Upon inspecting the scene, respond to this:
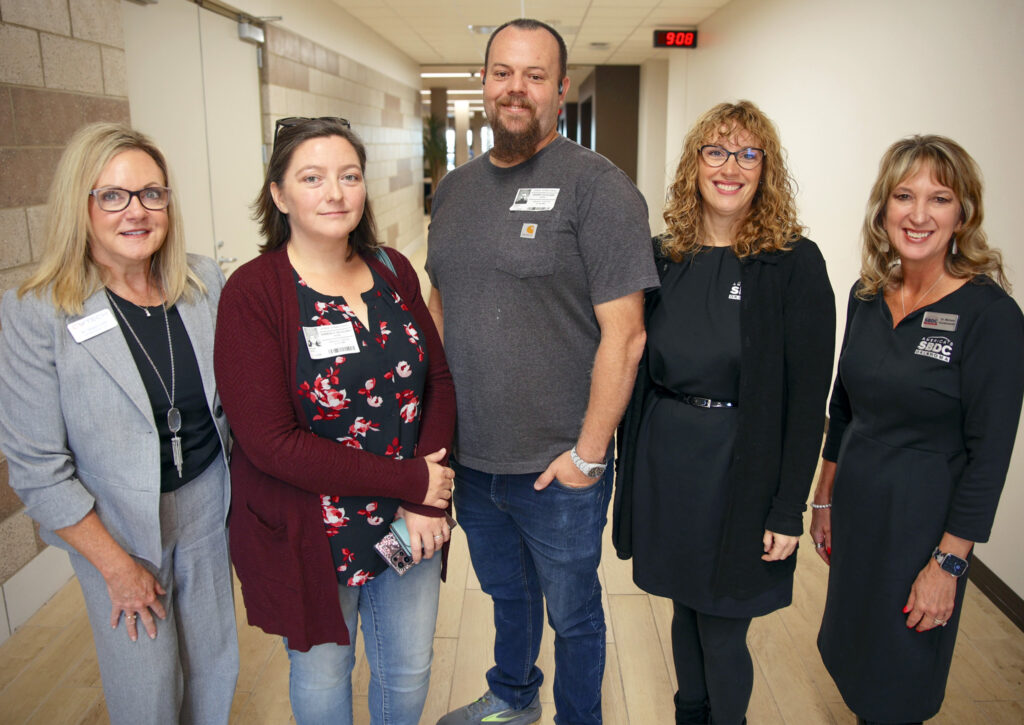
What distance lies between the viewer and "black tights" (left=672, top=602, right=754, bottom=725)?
1.71m

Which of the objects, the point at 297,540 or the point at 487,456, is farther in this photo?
the point at 487,456

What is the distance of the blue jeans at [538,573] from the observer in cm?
172

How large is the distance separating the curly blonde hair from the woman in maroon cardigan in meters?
1.06

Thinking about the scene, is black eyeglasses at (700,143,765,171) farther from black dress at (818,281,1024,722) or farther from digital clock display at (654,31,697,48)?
digital clock display at (654,31,697,48)

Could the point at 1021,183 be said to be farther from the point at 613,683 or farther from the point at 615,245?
the point at 613,683

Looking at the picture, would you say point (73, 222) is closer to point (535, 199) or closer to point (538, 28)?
point (535, 199)

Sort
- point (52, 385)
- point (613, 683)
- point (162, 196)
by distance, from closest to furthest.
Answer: point (52, 385) < point (162, 196) < point (613, 683)

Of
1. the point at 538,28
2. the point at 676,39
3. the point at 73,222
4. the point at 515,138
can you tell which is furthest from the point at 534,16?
the point at 73,222

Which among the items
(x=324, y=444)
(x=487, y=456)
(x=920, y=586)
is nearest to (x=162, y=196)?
(x=324, y=444)

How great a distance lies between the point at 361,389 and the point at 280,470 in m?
0.21

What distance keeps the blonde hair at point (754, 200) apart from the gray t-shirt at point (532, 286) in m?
0.10

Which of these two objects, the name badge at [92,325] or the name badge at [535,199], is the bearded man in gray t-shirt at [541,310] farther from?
the name badge at [92,325]

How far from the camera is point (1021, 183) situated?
262 centimetres

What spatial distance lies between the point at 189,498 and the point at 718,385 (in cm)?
112
